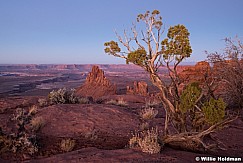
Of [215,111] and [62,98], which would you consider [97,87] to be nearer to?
[62,98]

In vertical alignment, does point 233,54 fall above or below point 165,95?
above

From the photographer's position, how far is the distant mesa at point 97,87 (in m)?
33.6

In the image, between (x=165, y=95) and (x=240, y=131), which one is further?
(x=240, y=131)

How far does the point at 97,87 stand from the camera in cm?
3500

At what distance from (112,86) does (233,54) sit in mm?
23864

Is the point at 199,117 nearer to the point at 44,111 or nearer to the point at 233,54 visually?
the point at 44,111

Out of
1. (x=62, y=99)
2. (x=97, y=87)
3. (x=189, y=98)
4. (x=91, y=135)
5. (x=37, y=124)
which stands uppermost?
(x=189, y=98)

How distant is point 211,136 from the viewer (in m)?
8.02

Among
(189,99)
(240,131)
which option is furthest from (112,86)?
(189,99)

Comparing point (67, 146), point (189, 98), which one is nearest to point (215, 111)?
point (189, 98)

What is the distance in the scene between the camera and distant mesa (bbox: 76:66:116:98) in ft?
110

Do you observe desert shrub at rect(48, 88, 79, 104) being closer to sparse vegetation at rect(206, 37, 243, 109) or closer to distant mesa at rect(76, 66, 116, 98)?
sparse vegetation at rect(206, 37, 243, 109)

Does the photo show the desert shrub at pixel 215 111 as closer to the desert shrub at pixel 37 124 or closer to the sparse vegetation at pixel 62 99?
the desert shrub at pixel 37 124

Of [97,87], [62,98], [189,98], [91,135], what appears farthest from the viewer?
[97,87]
